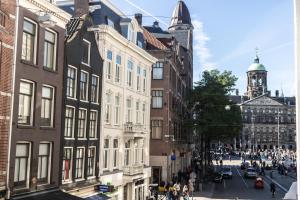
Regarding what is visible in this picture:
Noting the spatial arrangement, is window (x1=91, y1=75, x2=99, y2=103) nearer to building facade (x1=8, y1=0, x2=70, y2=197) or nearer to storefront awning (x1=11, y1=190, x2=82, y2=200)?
building facade (x1=8, y1=0, x2=70, y2=197)

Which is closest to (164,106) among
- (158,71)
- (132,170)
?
(158,71)

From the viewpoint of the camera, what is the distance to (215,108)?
26.4m

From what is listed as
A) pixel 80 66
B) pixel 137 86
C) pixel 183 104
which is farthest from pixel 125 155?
pixel 183 104

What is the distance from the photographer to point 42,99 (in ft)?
30.5

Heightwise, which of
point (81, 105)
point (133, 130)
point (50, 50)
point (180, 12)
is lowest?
point (133, 130)

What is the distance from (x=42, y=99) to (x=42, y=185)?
6.95 ft

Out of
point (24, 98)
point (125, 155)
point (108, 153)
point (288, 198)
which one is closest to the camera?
point (288, 198)

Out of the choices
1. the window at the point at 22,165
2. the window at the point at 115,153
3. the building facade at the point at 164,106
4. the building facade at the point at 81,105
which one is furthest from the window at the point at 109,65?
the building facade at the point at 164,106

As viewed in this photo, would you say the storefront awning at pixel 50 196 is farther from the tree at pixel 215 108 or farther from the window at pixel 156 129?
the tree at pixel 215 108

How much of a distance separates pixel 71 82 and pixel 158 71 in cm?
1308

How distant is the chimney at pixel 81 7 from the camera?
13084 millimetres

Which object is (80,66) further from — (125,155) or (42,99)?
(125,155)

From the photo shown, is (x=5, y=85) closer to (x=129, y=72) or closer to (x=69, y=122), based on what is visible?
(x=69, y=122)

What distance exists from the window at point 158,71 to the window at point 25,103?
A: 15006 mm
